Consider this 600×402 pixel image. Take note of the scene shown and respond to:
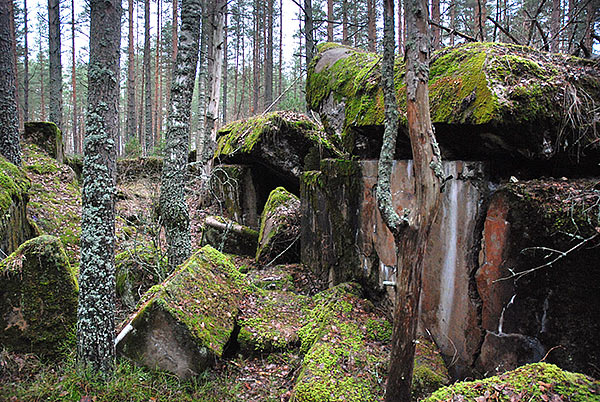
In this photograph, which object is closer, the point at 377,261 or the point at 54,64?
the point at 377,261

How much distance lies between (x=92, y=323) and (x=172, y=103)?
143 inches

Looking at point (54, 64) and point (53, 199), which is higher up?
point (54, 64)

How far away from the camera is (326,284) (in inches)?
230

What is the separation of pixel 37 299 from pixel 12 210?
2.21m

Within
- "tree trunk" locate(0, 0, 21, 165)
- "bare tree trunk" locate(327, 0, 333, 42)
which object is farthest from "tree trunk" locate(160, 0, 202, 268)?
"bare tree trunk" locate(327, 0, 333, 42)

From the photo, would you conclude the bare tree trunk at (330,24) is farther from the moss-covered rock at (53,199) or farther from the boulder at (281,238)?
the moss-covered rock at (53,199)

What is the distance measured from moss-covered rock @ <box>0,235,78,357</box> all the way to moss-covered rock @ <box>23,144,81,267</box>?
6.78ft

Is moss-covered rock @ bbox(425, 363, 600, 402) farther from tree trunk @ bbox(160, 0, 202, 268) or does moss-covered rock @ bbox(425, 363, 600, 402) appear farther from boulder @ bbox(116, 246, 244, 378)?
tree trunk @ bbox(160, 0, 202, 268)

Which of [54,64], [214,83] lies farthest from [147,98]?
[214,83]

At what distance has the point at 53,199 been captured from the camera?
813cm

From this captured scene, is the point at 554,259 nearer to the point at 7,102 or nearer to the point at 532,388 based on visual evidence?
the point at 532,388

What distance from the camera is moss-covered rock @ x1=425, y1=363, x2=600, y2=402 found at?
7.45ft

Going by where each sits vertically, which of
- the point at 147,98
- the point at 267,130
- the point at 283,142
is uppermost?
the point at 147,98

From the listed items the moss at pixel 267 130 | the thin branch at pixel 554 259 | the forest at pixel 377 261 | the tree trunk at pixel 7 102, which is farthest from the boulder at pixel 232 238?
the thin branch at pixel 554 259
